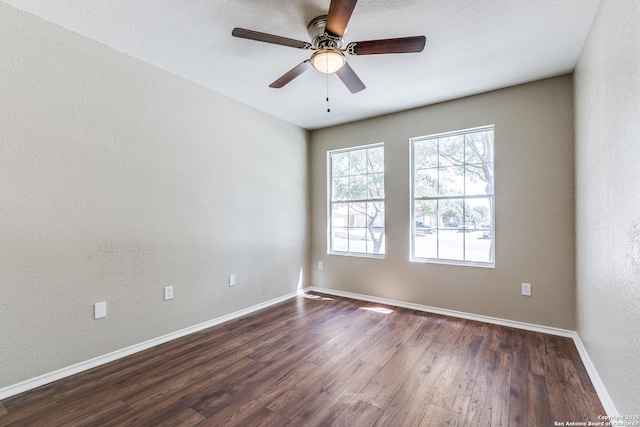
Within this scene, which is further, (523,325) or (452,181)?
(452,181)

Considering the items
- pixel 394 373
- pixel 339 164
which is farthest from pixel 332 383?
pixel 339 164

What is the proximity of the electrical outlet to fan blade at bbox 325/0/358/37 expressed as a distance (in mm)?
2689

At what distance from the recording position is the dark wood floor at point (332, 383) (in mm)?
1715

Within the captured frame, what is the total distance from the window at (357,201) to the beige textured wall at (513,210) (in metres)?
0.20

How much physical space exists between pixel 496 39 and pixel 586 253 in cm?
189

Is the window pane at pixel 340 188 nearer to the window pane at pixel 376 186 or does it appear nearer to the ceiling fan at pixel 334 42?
the window pane at pixel 376 186

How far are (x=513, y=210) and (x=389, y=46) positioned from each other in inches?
90.3

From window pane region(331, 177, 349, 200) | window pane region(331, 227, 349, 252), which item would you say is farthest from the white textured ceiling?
window pane region(331, 227, 349, 252)

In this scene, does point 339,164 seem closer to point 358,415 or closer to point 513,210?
point 513,210

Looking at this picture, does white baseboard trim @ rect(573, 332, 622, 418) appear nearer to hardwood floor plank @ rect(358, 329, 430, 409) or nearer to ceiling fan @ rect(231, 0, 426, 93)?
hardwood floor plank @ rect(358, 329, 430, 409)

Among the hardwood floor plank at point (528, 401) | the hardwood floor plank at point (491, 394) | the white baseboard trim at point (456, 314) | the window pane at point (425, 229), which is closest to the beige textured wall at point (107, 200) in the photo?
the white baseboard trim at point (456, 314)

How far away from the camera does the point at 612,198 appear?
1725 mm

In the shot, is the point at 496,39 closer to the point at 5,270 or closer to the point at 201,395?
the point at 201,395

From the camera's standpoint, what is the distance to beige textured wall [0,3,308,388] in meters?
1.97
